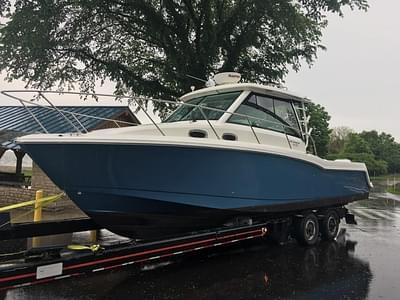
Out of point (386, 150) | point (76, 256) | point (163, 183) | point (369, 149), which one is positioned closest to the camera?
point (76, 256)

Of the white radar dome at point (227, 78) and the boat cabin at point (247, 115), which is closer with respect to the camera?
the boat cabin at point (247, 115)

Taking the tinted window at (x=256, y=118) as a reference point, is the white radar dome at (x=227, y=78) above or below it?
above

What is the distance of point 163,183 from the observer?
18.1 feet

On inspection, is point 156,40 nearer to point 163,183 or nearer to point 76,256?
point 163,183

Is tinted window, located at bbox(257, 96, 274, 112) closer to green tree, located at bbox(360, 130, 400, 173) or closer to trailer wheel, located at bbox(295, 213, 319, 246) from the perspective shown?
trailer wheel, located at bbox(295, 213, 319, 246)

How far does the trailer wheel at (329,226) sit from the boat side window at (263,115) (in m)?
1.98

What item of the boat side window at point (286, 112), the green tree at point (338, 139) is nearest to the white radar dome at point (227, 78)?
the boat side window at point (286, 112)

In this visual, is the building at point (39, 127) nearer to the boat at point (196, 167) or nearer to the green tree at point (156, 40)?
the green tree at point (156, 40)

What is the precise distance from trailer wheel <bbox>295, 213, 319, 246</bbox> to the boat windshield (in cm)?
269

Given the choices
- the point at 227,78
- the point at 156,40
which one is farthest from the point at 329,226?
the point at 156,40

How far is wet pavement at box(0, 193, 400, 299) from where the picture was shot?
4912 millimetres

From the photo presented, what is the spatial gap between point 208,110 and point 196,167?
167cm

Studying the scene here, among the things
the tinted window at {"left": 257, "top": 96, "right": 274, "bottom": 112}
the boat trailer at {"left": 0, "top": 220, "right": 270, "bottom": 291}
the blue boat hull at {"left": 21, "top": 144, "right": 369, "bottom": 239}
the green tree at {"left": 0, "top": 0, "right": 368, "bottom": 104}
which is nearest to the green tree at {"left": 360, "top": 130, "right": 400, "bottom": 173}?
the green tree at {"left": 0, "top": 0, "right": 368, "bottom": 104}

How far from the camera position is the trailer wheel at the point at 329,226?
338 inches
